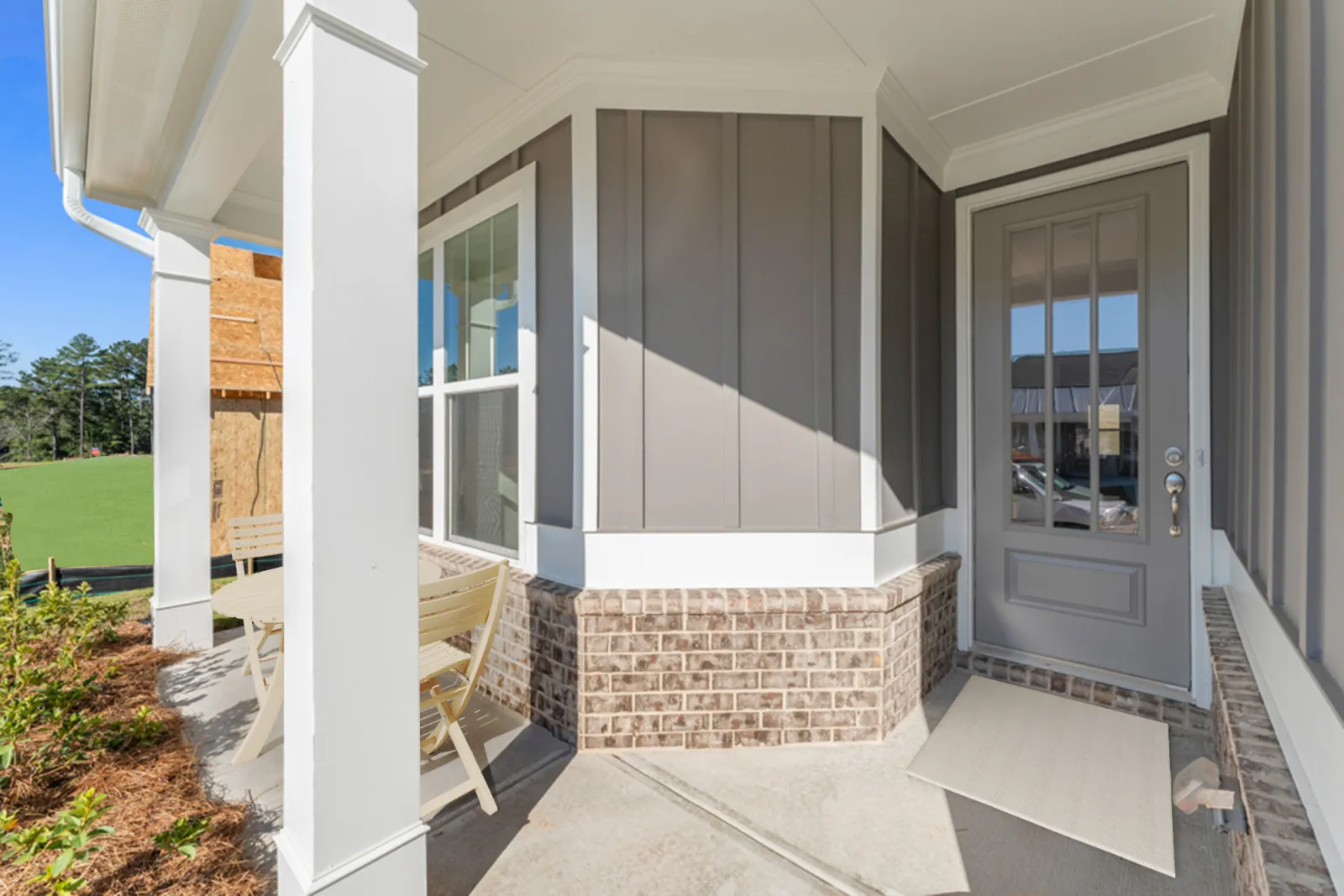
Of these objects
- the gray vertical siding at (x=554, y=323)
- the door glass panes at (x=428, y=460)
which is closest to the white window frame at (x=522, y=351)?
the gray vertical siding at (x=554, y=323)

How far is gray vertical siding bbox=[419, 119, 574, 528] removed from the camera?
2.56m

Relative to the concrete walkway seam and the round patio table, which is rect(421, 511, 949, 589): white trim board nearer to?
the concrete walkway seam

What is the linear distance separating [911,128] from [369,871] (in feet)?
11.4

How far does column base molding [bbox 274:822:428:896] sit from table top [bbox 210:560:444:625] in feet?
3.30

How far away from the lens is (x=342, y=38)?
128 cm

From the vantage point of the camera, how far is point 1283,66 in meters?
1.31

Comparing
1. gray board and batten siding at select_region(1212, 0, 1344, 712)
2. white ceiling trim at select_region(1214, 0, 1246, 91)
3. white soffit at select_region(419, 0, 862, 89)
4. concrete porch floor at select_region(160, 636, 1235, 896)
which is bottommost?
concrete porch floor at select_region(160, 636, 1235, 896)

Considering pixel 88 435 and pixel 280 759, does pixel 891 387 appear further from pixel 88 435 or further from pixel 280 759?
pixel 88 435

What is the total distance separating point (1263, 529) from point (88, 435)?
21495 mm

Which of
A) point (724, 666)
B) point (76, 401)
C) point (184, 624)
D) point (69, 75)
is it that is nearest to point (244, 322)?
point (184, 624)

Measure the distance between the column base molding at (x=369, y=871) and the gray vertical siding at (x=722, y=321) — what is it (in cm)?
130

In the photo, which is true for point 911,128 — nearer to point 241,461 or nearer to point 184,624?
point 184,624

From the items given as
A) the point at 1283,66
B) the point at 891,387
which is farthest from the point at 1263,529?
the point at 891,387

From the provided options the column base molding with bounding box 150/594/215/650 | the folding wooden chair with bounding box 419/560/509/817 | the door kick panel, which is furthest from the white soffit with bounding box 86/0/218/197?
the door kick panel
